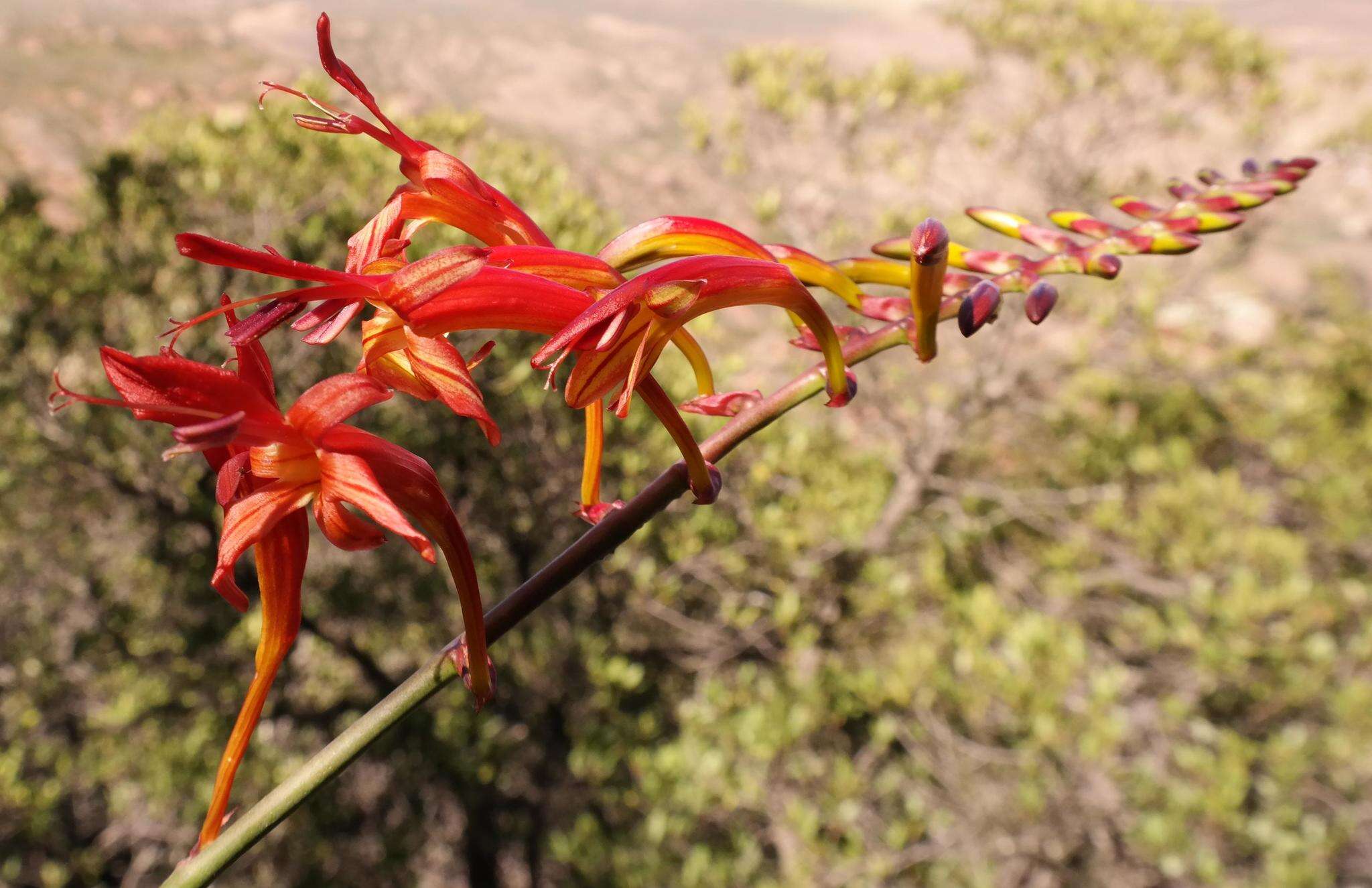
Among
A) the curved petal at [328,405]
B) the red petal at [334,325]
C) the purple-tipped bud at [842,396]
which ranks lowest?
the purple-tipped bud at [842,396]

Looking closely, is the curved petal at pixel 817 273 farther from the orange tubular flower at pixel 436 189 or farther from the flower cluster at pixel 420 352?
the orange tubular flower at pixel 436 189

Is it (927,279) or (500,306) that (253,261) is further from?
(927,279)

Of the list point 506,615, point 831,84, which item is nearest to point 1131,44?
point 831,84

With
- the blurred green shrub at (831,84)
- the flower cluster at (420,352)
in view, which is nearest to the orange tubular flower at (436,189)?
the flower cluster at (420,352)

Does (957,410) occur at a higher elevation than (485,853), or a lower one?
higher

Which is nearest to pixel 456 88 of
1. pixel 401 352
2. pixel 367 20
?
pixel 367 20

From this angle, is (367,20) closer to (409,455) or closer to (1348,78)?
(1348,78)
